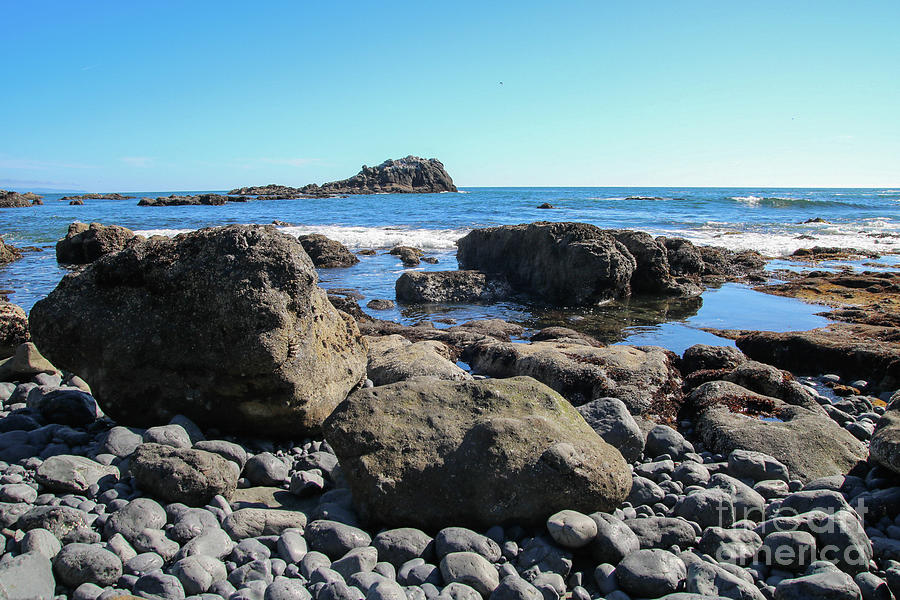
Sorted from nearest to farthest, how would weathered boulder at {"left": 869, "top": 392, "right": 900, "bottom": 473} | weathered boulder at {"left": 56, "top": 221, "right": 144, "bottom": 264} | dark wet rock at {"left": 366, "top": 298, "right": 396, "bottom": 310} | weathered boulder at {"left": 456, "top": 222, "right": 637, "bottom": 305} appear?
weathered boulder at {"left": 869, "top": 392, "right": 900, "bottom": 473}
dark wet rock at {"left": 366, "top": 298, "right": 396, "bottom": 310}
weathered boulder at {"left": 456, "top": 222, "right": 637, "bottom": 305}
weathered boulder at {"left": 56, "top": 221, "right": 144, "bottom": 264}

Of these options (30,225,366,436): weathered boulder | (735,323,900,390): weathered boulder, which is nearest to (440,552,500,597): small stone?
(30,225,366,436): weathered boulder

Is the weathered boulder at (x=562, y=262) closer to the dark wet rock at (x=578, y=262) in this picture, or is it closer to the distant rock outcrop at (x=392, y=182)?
the dark wet rock at (x=578, y=262)

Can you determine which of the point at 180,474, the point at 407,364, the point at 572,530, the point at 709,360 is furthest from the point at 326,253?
the point at 572,530

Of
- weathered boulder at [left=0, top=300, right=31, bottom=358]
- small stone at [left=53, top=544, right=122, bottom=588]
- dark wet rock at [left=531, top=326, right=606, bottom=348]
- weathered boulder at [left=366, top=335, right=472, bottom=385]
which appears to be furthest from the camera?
dark wet rock at [left=531, top=326, right=606, bottom=348]

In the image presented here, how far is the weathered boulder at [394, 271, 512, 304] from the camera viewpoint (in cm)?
1402

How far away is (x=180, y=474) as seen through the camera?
12.5 ft

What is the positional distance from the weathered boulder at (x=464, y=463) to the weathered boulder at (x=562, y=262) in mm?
9685

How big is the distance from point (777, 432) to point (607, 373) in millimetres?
1941

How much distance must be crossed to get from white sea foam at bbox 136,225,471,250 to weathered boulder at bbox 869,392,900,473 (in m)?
21.2

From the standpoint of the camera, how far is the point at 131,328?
16.6 ft

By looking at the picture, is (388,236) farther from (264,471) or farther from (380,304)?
(264,471)

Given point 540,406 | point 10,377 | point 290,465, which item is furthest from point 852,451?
point 10,377

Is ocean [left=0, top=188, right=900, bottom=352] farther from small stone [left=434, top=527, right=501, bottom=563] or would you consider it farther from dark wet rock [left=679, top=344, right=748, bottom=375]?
small stone [left=434, top=527, right=501, bottom=563]

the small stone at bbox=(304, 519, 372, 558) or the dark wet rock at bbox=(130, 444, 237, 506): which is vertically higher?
A: the dark wet rock at bbox=(130, 444, 237, 506)
